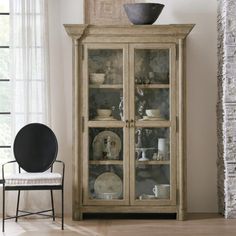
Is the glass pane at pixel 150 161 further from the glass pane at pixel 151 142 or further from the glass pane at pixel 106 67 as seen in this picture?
the glass pane at pixel 106 67

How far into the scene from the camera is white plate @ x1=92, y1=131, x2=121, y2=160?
6422 millimetres

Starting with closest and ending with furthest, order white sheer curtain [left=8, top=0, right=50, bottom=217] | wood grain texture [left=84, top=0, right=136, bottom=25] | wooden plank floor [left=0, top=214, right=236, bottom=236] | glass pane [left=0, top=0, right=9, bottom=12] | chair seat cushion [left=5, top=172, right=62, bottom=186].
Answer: wooden plank floor [left=0, top=214, right=236, bottom=236], chair seat cushion [left=5, top=172, right=62, bottom=186], white sheer curtain [left=8, top=0, right=50, bottom=217], wood grain texture [left=84, top=0, right=136, bottom=25], glass pane [left=0, top=0, right=9, bottom=12]

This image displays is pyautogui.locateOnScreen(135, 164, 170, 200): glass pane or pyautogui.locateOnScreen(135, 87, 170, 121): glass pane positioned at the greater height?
Result: pyautogui.locateOnScreen(135, 87, 170, 121): glass pane

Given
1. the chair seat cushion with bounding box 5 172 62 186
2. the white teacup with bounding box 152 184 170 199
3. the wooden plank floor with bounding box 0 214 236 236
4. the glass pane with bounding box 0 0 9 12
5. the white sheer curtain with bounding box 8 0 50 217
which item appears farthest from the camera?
the glass pane with bounding box 0 0 9 12

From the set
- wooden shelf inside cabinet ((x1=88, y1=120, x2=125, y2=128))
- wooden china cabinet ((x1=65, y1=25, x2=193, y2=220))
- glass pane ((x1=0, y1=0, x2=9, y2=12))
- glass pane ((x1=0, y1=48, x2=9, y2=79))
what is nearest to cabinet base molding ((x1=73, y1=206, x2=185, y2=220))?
wooden china cabinet ((x1=65, y1=25, x2=193, y2=220))

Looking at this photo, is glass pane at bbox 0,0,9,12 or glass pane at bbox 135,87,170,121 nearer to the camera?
glass pane at bbox 135,87,170,121

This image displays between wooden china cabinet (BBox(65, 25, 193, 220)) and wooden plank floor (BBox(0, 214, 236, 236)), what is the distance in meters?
0.16

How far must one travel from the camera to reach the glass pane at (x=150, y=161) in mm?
6414

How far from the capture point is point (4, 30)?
6875mm

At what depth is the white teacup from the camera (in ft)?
21.0

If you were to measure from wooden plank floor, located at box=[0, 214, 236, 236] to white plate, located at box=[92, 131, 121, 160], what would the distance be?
63 cm

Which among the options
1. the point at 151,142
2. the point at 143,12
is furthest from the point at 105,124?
the point at 143,12

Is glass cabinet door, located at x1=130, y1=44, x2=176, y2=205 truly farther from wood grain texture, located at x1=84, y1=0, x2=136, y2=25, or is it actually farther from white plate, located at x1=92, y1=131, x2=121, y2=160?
wood grain texture, located at x1=84, y1=0, x2=136, y2=25

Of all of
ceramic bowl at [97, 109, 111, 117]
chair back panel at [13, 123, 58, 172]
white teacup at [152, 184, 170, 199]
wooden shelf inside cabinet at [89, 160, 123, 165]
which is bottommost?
white teacup at [152, 184, 170, 199]
